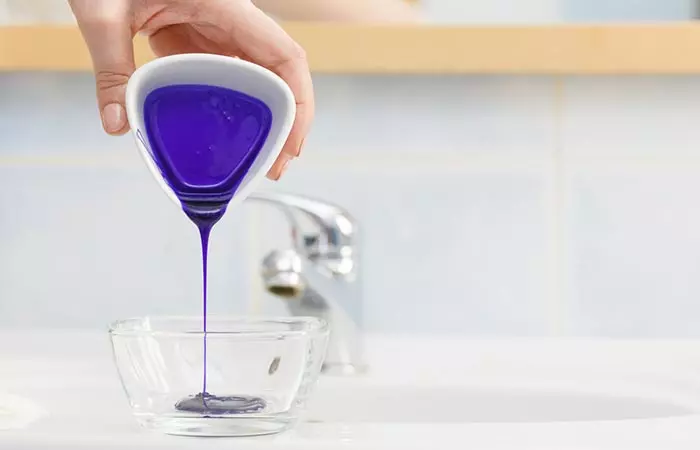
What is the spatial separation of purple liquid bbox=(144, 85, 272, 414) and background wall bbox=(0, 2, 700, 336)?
28 centimetres

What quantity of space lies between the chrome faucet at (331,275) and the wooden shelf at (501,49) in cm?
13

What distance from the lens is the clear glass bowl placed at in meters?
0.54

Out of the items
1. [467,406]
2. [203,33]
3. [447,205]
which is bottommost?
[467,406]

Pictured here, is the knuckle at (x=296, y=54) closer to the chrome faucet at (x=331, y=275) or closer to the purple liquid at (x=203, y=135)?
the purple liquid at (x=203, y=135)

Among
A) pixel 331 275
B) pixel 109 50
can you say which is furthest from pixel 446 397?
pixel 109 50

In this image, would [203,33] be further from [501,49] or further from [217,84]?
[501,49]

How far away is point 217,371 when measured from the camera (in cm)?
55

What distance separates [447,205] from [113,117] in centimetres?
34

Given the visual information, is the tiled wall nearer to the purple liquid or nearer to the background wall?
the background wall

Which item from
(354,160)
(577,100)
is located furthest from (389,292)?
(577,100)

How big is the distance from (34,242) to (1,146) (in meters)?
0.09

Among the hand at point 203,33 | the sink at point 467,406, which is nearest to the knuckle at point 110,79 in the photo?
the hand at point 203,33

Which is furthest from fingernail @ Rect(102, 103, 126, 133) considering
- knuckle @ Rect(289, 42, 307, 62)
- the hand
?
knuckle @ Rect(289, 42, 307, 62)

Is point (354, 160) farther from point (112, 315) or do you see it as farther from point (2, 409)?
point (2, 409)
